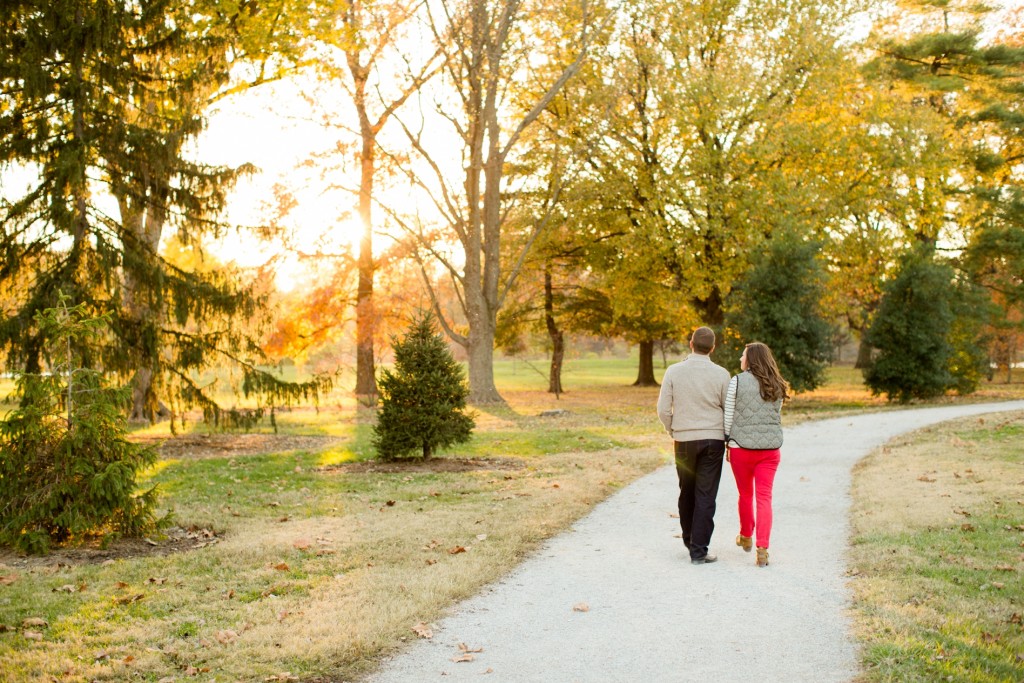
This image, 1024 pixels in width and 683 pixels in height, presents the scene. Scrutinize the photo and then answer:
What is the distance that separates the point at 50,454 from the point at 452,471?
20.4 ft

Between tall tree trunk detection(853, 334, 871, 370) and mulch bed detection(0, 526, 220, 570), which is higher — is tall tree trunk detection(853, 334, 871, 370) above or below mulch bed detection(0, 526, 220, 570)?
above

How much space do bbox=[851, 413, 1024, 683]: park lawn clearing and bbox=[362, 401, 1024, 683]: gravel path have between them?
225 mm

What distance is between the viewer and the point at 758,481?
759cm

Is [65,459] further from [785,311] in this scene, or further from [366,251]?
[366,251]

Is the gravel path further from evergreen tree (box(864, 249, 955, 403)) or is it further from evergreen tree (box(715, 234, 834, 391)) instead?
evergreen tree (box(864, 249, 955, 403))

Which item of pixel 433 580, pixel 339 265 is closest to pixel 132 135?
pixel 433 580

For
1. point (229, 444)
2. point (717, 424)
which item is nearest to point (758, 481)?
point (717, 424)

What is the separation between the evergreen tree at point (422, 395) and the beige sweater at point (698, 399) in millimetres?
6477

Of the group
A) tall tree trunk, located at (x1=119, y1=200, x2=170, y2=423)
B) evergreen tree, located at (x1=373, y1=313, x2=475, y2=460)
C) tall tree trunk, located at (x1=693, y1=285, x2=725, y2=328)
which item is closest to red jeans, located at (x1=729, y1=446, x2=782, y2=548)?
evergreen tree, located at (x1=373, y1=313, x2=475, y2=460)

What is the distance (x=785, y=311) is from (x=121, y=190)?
1677 centimetres

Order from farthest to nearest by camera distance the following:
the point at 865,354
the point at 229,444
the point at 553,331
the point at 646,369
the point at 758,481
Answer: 1. the point at 646,369
2. the point at 865,354
3. the point at 553,331
4. the point at 229,444
5. the point at 758,481

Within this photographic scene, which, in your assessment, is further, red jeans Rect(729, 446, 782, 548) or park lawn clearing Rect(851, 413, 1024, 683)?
red jeans Rect(729, 446, 782, 548)

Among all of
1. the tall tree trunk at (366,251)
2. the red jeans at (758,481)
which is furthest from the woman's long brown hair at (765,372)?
the tall tree trunk at (366,251)

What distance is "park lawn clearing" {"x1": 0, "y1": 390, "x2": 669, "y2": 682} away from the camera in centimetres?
530
